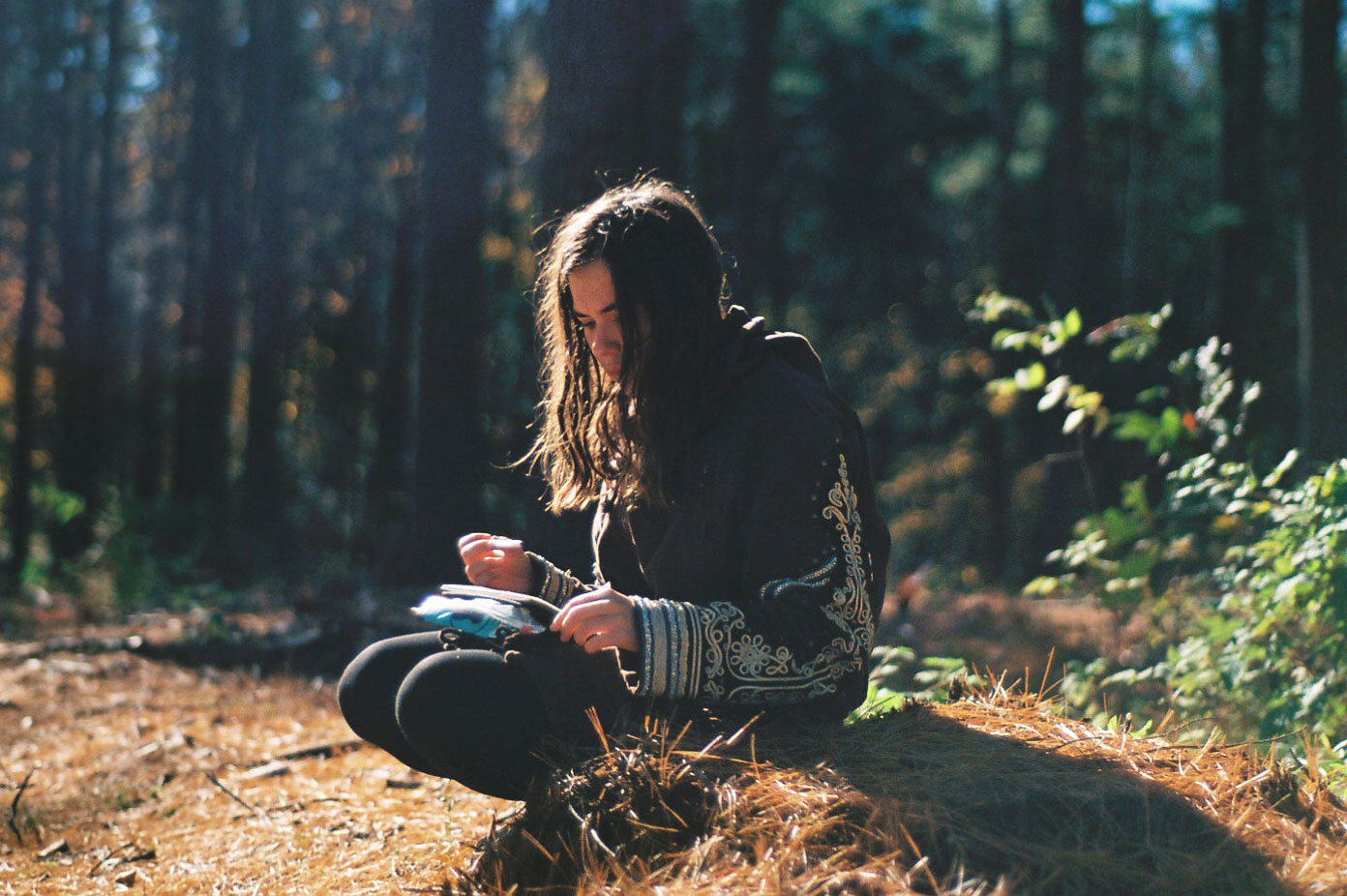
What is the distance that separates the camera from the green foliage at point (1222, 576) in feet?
11.0

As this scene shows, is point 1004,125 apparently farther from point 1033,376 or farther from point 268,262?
point 1033,376

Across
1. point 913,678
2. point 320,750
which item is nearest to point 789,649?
point 913,678

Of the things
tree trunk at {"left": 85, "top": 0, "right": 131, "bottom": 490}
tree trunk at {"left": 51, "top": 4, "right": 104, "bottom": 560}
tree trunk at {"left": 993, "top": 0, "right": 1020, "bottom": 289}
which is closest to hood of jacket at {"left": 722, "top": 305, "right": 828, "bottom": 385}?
tree trunk at {"left": 993, "top": 0, "right": 1020, "bottom": 289}

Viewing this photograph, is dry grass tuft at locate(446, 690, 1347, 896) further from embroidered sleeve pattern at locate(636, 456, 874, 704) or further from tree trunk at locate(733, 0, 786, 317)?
tree trunk at locate(733, 0, 786, 317)

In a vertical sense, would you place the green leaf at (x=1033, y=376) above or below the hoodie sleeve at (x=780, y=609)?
above

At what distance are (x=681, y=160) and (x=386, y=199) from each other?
63.8ft

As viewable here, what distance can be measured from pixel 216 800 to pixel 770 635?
264 cm

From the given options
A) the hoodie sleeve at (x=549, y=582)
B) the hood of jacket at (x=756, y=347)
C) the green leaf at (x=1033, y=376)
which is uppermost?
the hood of jacket at (x=756, y=347)

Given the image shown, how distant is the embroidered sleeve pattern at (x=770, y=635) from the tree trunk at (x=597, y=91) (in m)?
2.64

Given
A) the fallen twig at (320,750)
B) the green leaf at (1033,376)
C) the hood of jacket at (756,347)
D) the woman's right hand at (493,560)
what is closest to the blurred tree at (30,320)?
the fallen twig at (320,750)

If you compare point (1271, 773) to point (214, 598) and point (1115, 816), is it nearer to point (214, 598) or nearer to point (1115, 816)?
point (1115, 816)

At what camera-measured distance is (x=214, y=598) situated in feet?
34.1

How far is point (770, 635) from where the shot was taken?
2.44m

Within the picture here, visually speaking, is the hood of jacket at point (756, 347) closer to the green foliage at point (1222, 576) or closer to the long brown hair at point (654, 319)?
the long brown hair at point (654, 319)
